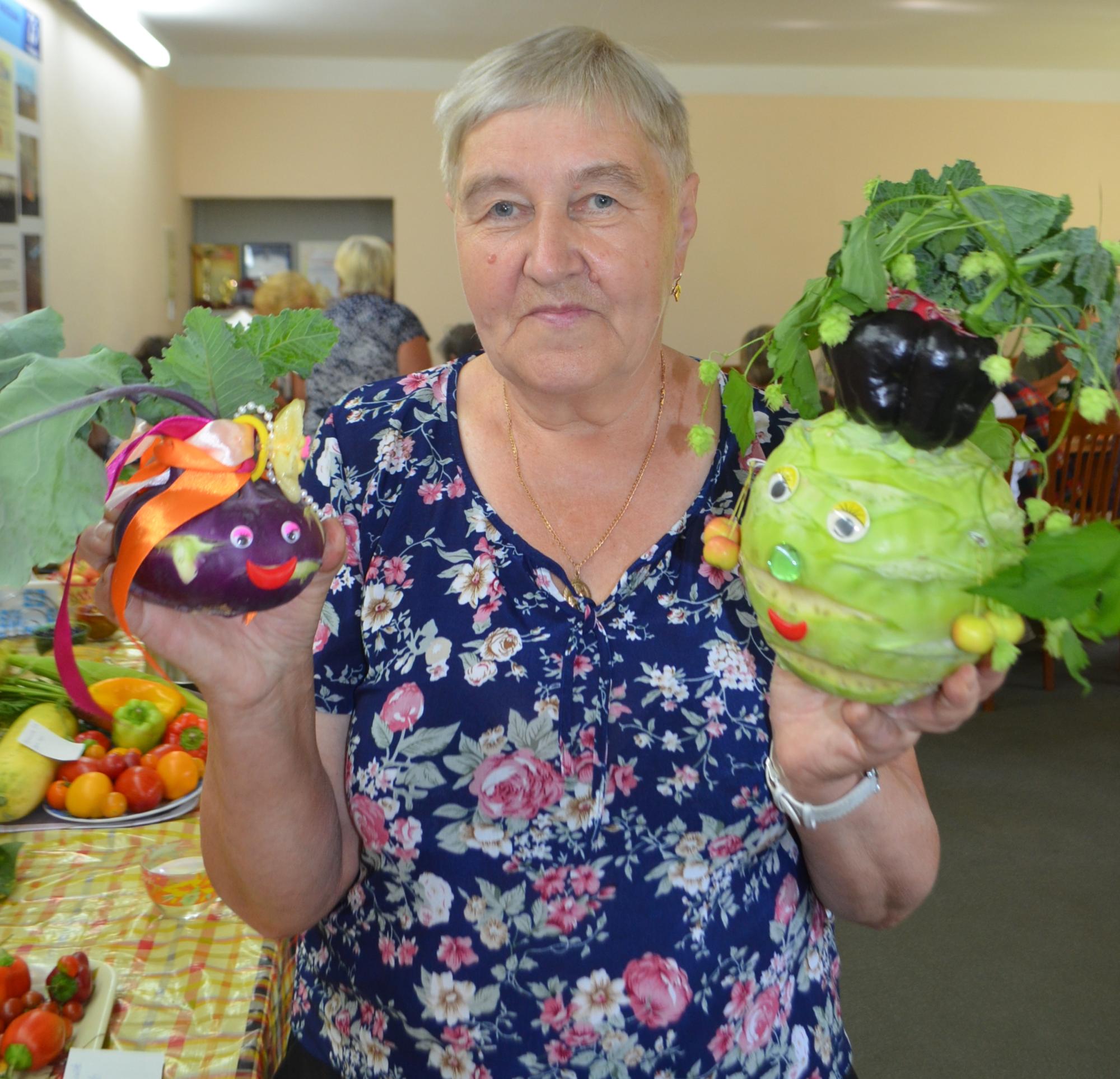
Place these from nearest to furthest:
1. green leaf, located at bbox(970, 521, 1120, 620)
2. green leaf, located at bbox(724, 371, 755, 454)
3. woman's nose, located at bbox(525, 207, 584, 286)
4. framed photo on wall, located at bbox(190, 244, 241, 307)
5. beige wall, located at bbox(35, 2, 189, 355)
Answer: green leaf, located at bbox(970, 521, 1120, 620), green leaf, located at bbox(724, 371, 755, 454), woman's nose, located at bbox(525, 207, 584, 286), beige wall, located at bbox(35, 2, 189, 355), framed photo on wall, located at bbox(190, 244, 241, 307)

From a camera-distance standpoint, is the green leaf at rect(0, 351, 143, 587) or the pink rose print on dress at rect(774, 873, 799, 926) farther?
the pink rose print on dress at rect(774, 873, 799, 926)

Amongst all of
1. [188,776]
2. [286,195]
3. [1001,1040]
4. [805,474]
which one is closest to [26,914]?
[188,776]

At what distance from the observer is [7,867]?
1689mm

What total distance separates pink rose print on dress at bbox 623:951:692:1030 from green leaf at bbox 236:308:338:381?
763mm

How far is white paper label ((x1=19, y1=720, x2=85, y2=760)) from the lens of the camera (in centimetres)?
196

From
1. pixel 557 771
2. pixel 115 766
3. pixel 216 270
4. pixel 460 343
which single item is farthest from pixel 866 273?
pixel 216 270

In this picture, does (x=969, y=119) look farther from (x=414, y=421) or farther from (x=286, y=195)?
(x=414, y=421)

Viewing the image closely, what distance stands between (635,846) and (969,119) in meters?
8.16

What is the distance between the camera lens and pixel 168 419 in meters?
0.90

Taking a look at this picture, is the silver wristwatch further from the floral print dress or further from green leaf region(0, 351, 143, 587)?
green leaf region(0, 351, 143, 587)

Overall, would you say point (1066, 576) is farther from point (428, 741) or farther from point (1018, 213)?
point (428, 741)

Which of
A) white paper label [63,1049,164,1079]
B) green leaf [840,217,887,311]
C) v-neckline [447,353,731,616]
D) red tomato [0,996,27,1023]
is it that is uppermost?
green leaf [840,217,887,311]

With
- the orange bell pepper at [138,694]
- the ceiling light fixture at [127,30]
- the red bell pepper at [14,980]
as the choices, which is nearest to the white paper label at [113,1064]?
the red bell pepper at [14,980]

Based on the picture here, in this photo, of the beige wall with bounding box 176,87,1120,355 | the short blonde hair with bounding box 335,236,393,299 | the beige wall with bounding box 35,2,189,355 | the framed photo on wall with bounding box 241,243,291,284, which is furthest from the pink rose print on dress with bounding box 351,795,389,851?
the framed photo on wall with bounding box 241,243,291,284
